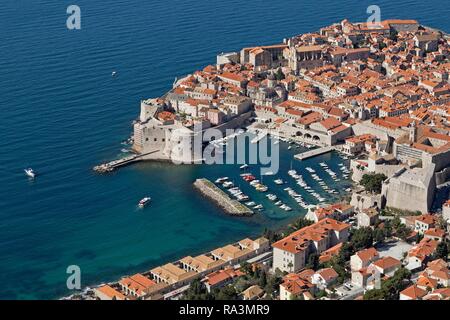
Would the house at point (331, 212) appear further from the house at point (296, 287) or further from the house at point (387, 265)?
the house at point (296, 287)

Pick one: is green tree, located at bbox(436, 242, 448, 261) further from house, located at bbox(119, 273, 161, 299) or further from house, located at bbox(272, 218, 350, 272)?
house, located at bbox(119, 273, 161, 299)

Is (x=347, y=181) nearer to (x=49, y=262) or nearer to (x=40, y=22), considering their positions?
(x=49, y=262)

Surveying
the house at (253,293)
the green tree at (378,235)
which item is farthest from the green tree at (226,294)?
the green tree at (378,235)

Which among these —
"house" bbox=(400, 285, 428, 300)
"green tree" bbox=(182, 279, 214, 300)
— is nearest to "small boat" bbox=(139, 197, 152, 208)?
"green tree" bbox=(182, 279, 214, 300)

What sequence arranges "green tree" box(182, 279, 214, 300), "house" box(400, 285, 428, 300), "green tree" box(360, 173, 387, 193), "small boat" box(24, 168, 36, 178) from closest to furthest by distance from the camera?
"house" box(400, 285, 428, 300) → "green tree" box(182, 279, 214, 300) → "green tree" box(360, 173, 387, 193) → "small boat" box(24, 168, 36, 178)

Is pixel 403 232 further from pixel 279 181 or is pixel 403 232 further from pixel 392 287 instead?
pixel 279 181

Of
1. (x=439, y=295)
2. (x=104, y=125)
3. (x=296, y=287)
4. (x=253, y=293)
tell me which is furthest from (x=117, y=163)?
(x=439, y=295)

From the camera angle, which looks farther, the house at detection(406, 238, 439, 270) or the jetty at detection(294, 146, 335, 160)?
the jetty at detection(294, 146, 335, 160)

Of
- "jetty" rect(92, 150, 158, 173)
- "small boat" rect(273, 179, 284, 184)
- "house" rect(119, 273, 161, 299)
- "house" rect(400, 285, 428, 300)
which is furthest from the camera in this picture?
"jetty" rect(92, 150, 158, 173)
